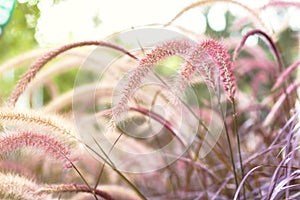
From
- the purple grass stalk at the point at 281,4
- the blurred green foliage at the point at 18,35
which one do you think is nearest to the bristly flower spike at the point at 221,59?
the purple grass stalk at the point at 281,4

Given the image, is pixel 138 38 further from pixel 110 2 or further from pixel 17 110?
pixel 110 2

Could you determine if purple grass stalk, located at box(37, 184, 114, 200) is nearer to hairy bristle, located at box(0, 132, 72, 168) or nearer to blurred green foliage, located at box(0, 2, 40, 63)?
hairy bristle, located at box(0, 132, 72, 168)

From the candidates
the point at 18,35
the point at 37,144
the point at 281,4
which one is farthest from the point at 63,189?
the point at 18,35

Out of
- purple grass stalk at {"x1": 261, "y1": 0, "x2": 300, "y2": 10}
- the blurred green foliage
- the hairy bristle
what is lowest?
the blurred green foliage

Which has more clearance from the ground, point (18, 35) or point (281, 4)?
point (281, 4)

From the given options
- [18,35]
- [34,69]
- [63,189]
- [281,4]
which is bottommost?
[18,35]

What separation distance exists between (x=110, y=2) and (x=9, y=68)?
5.03 feet

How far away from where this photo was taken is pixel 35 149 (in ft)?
2.83

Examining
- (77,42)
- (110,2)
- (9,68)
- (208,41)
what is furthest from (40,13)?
(208,41)

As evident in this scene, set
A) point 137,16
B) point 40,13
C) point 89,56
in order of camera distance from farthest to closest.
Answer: point 40,13
point 137,16
point 89,56

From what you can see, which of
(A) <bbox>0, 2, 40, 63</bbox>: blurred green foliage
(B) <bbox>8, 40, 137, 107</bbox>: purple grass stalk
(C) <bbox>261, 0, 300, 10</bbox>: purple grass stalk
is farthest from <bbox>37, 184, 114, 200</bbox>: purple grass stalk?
(A) <bbox>0, 2, 40, 63</bbox>: blurred green foliage

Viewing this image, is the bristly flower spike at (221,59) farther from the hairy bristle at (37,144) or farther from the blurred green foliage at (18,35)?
the blurred green foliage at (18,35)

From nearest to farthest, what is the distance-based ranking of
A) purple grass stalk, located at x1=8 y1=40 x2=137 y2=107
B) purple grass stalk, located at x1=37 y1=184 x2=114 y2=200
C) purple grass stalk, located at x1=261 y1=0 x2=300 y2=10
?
purple grass stalk, located at x1=37 y1=184 x2=114 y2=200 → purple grass stalk, located at x1=8 y1=40 x2=137 y2=107 → purple grass stalk, located at x1=261 y1=0 x2=300 y2=10

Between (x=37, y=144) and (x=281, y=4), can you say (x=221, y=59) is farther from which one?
(x=281, y=4)
